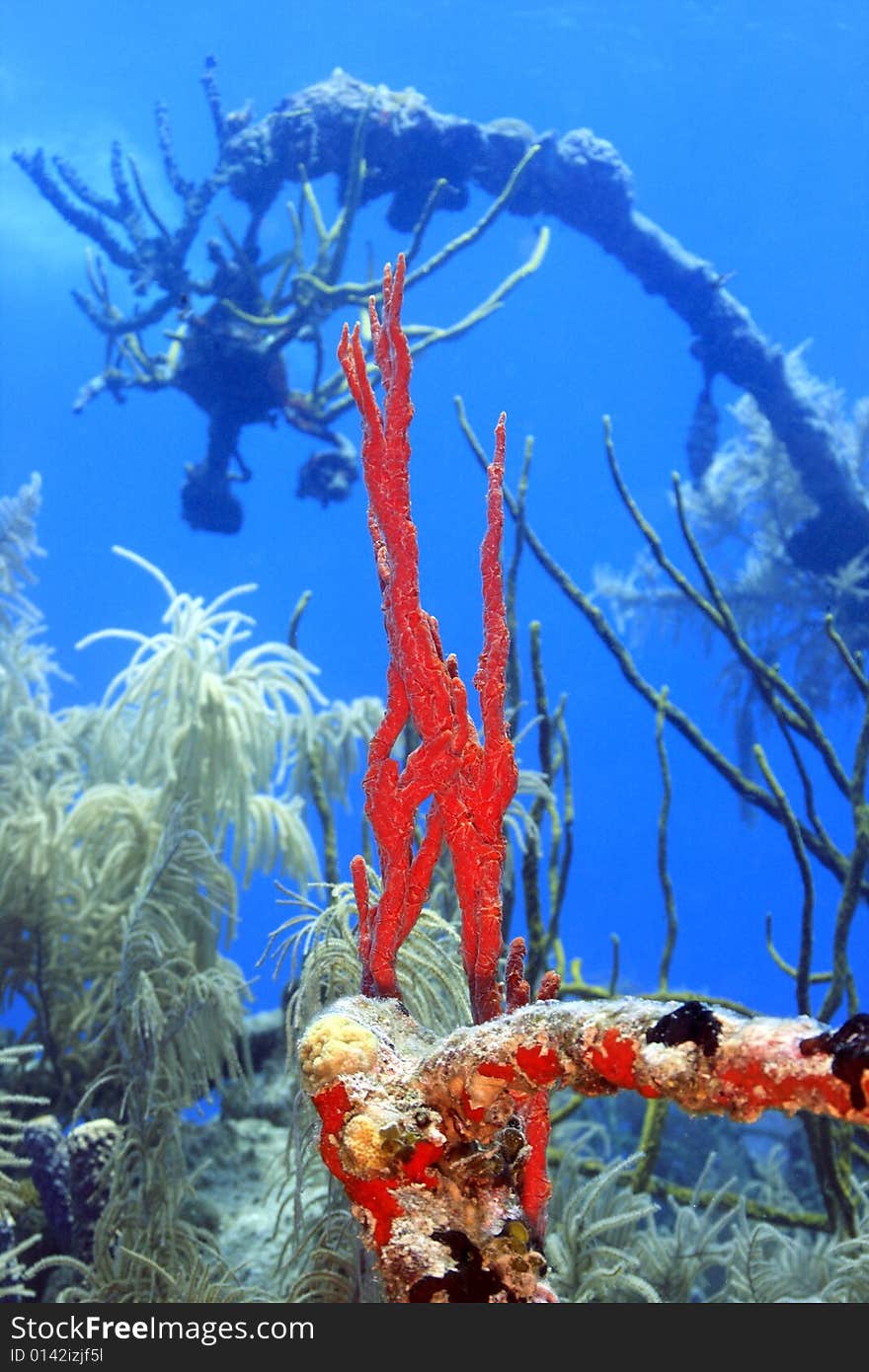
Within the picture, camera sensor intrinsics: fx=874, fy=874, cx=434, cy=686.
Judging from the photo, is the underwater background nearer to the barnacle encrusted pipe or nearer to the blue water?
the blue water

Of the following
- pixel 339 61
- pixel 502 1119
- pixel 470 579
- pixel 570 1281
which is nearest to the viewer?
pixel 502 1119

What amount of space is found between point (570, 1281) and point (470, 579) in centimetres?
2677

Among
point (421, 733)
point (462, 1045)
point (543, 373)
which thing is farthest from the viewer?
point (543, 373)

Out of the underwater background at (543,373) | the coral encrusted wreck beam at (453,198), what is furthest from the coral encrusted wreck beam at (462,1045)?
the coral encrusted wreck beam at (453,198)

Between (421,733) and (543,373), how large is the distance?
24.2 m

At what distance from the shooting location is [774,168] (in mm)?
17844

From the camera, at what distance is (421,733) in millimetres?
1614

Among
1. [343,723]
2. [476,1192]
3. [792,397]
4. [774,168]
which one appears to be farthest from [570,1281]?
[774,168]

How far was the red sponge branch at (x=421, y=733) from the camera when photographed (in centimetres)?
157

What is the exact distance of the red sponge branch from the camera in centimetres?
157

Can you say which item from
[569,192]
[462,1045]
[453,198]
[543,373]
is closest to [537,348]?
[543,373]

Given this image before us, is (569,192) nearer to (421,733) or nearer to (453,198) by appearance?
(453,198)

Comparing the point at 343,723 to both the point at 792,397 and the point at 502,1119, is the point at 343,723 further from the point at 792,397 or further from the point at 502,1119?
the point at 792,397

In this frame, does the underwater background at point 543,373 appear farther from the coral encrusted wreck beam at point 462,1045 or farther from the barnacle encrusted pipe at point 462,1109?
the barnacle encrusted pipe at point 462,1109
